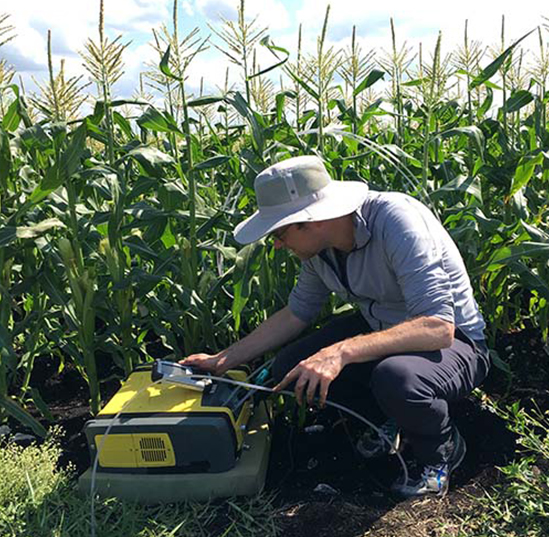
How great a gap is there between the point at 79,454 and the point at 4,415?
0.48m

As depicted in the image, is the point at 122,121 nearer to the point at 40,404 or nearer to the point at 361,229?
the point at 40,404

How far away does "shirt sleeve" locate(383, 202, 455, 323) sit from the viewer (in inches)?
100

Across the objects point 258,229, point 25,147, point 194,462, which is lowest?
point 194,462

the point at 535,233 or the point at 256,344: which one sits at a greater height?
the point at 535,233

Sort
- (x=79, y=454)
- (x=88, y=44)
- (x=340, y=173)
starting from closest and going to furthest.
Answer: (x=88, y=44) → (x=79, y=454) → (x=340, y=173)

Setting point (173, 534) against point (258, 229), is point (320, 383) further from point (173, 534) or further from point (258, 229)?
point (173, 534)

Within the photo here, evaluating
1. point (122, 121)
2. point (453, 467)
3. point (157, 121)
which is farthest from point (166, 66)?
point (453, 467)

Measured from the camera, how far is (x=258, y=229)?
2.61 metres

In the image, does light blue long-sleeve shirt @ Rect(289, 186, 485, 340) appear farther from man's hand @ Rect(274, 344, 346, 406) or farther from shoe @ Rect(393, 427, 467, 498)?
shoe @ Rect(393, 427, 467, 498)

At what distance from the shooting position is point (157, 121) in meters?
3.09

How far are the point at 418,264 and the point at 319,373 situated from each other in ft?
1.81

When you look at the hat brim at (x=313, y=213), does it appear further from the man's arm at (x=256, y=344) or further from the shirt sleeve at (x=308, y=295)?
the man's arm at (x=256, y=344)

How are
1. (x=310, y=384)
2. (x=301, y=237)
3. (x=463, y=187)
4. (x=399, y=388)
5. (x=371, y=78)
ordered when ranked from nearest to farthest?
(x=310, y=384)
(x=399, y=388)
(x=301, y=237)
(x=463, y=187)
(x=371, y=78)

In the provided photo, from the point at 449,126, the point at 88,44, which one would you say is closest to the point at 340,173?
the point at 449,126
